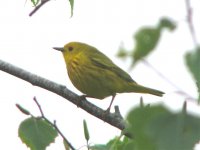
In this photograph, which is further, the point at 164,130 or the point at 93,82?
the point at 93,82

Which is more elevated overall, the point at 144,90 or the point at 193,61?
the point at 193,61

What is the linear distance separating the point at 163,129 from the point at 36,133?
1.67 meters

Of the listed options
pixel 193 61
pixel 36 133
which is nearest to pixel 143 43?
pixel 193 61

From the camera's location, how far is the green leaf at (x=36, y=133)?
251cm

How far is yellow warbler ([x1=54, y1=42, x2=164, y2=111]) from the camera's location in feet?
21.8

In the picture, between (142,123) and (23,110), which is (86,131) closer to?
(23,110)

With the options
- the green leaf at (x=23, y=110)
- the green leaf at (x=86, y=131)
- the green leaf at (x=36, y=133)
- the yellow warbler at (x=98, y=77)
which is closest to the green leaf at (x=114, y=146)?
the green leaf at (x=86, y=131)

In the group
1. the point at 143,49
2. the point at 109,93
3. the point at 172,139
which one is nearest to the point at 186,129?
the point at 172,139

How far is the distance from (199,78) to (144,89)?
18.9 ft

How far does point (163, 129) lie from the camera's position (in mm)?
987

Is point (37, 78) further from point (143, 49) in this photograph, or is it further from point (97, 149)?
point (143, 49)

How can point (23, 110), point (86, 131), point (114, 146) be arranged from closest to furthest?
point (23, 110) → point (114, 146) → point (86, 131)

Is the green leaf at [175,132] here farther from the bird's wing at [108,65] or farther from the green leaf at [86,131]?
the bird's wing at [108,65]

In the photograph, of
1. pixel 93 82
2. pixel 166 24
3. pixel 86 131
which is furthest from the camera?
pixel 93 82
